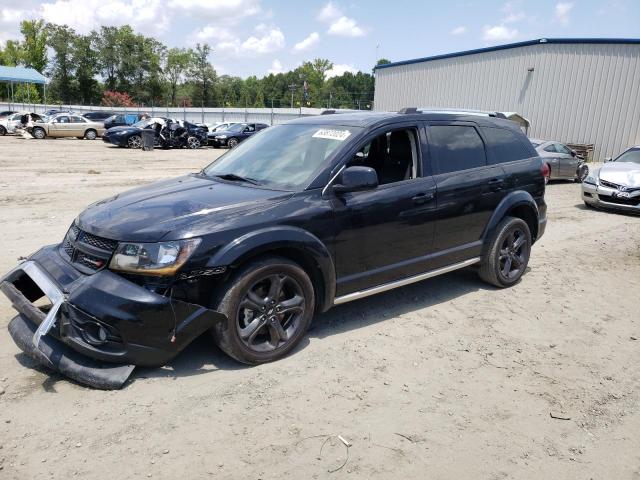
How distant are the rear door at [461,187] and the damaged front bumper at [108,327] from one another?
8.25ft

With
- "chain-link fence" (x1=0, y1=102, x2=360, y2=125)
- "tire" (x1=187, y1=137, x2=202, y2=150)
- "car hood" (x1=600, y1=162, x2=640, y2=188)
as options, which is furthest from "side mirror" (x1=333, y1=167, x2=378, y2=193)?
"chain-link fence" (x1=0, y1=102, x2=360, y2=125)

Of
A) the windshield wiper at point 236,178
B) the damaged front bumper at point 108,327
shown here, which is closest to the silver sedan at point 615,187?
the windshield wiper at point 236,178

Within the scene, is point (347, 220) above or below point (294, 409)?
above

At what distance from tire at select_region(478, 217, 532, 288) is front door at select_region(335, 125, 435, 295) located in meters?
1.09

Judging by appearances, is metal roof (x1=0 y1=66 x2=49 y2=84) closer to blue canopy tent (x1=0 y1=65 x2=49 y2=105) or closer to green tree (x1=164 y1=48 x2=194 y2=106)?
blue canopy tent (x1=0 y1=65 x2=49 y2=105)

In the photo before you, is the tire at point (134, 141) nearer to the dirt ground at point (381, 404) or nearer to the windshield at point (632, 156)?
the windshield at point (632, 156)

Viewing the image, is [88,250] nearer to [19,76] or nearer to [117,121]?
[117,121]

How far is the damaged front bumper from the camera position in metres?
3.26

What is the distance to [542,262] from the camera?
23.2ft

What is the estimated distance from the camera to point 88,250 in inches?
143

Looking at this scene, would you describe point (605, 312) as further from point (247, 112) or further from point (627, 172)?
point (247, 112)

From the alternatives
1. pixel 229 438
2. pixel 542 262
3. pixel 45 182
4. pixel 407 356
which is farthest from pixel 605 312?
pixel 45 182

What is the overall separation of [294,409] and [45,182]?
39.7 ft

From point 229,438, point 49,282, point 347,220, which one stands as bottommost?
point 229,438
